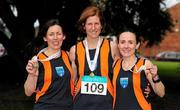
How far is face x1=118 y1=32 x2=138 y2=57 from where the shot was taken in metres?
4.51

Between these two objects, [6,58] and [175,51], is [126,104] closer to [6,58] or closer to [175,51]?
[6,58]

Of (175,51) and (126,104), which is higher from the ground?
(126,104)

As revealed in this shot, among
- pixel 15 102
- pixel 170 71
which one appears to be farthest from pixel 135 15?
pixel 170 71

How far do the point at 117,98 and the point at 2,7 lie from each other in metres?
10.9

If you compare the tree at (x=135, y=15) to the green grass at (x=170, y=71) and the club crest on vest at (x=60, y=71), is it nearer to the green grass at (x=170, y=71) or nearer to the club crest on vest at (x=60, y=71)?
the green grass at (x=170, y=71)

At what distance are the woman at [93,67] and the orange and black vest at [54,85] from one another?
0.14 metres

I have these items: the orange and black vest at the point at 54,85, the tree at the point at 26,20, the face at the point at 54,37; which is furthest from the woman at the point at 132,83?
the tree at the point at 26,20

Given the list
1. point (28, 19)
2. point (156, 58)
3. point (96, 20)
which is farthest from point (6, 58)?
point (156, 58)

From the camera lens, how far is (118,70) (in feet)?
14.5

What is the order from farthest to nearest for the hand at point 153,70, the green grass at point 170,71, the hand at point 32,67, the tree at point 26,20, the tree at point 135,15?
the green grass at point 170,71
the tree at point 135,15
the tree at point 26,20
the hand at point 32,67
the hand at point 153,70

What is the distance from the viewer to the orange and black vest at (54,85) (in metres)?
4.40

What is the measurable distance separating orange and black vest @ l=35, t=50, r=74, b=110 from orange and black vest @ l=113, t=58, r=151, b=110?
48 cm

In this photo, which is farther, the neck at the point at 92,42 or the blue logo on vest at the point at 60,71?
the neck at the point at 92,42

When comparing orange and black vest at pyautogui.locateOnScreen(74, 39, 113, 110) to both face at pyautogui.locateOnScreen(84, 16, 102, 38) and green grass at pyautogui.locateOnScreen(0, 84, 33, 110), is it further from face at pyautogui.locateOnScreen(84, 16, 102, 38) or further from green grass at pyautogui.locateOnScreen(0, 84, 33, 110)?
green grass at pyautogui.locateOnScreen(0, 84, 33, 110)
